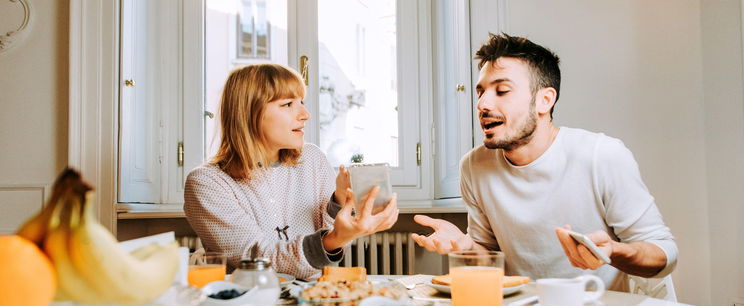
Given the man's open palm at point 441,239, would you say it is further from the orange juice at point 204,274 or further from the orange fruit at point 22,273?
the orange fruit at point 22,273

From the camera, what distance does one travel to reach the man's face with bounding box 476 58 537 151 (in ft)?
5.60

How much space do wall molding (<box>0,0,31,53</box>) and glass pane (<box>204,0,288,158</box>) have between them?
778mm

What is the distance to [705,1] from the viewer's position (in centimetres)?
232

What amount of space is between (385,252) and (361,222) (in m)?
1.49

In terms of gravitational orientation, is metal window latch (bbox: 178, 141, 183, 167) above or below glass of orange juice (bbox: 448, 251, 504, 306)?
above

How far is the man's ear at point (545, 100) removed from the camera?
1.76 meters

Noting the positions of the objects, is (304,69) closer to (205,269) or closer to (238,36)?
(238,36)

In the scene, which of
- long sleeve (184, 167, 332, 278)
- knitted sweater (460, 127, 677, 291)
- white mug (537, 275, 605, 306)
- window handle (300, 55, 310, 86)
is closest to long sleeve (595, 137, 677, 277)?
knitted sweater (460, 127, 677, 291)

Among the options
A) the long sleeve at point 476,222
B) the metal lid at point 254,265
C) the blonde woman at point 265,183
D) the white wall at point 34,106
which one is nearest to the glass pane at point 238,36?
the white wall at point 34,106

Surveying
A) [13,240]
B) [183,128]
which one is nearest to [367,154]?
[183,128]

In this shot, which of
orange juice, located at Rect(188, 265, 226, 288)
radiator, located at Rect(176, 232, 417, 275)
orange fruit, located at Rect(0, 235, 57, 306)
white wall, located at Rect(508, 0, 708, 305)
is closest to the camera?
orange fruit, located at Rect(0, 235, 57, 306)

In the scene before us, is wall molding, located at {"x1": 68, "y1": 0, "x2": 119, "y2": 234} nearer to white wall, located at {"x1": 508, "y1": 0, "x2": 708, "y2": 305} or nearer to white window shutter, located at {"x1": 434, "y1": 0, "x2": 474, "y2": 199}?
white window shutter, located at {"x1": 434, "y1": 0, "x2": 474, "y2": 199}

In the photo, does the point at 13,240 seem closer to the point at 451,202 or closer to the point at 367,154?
the point at 451,202

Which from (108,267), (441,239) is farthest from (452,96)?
(108,267)
